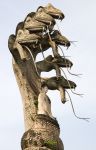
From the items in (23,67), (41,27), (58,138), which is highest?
(41,27)

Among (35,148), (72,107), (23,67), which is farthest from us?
(23,67)

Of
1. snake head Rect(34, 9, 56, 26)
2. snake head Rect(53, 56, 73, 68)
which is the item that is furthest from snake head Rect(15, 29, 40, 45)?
snake head Rect(53, 56, 73, 68)

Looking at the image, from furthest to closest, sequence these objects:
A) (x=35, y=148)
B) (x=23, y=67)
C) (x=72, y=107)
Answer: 1. (x=23, y=67)
2. (x=72, y=107)
3. (x=35, y=148)

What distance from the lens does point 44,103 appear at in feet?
46.1

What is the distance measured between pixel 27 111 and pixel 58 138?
1.51 metres

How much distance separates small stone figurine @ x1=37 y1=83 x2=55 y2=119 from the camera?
1384 centimetres

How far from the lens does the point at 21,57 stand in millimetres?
14430

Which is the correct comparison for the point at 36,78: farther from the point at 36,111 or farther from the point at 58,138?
the point at 58,138

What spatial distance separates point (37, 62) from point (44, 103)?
1.32 meters

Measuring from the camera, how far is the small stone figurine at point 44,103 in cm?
1384

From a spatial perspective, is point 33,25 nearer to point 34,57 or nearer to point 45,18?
point 45,18

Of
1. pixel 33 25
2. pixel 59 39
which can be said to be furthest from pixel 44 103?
pixel 33 25

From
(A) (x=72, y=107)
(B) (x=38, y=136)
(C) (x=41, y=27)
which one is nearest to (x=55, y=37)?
(C) (x=41, y=27)

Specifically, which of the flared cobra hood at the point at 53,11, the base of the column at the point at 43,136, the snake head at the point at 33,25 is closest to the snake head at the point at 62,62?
the snake head at the point at 33,25
